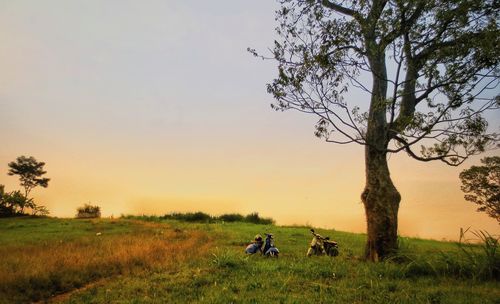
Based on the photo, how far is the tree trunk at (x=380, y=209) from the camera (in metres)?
13.8

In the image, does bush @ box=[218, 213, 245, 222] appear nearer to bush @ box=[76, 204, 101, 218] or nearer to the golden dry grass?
bush @ box=[76, 204, 101, 218]

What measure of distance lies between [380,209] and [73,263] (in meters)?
11.4

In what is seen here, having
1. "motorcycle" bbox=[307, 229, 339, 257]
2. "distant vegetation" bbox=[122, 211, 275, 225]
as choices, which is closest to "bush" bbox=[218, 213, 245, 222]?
"distant vegetation" bbox=[122, 211, 275, 225]

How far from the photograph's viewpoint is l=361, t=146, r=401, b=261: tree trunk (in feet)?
45.3

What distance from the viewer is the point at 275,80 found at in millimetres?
14992

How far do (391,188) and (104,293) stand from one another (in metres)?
10.5

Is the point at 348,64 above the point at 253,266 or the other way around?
above

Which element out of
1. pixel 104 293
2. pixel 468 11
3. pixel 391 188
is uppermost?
pixel 468 11

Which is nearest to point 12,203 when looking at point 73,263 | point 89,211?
point 89,211

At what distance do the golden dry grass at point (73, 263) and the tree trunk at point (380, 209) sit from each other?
6803mm

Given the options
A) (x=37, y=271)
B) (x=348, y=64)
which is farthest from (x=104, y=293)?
(x=348, y=64)

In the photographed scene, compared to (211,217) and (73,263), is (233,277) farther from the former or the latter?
(211,217)

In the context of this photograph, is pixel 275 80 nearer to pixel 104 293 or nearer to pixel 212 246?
pixel 212 246

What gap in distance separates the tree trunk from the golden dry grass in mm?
6803
